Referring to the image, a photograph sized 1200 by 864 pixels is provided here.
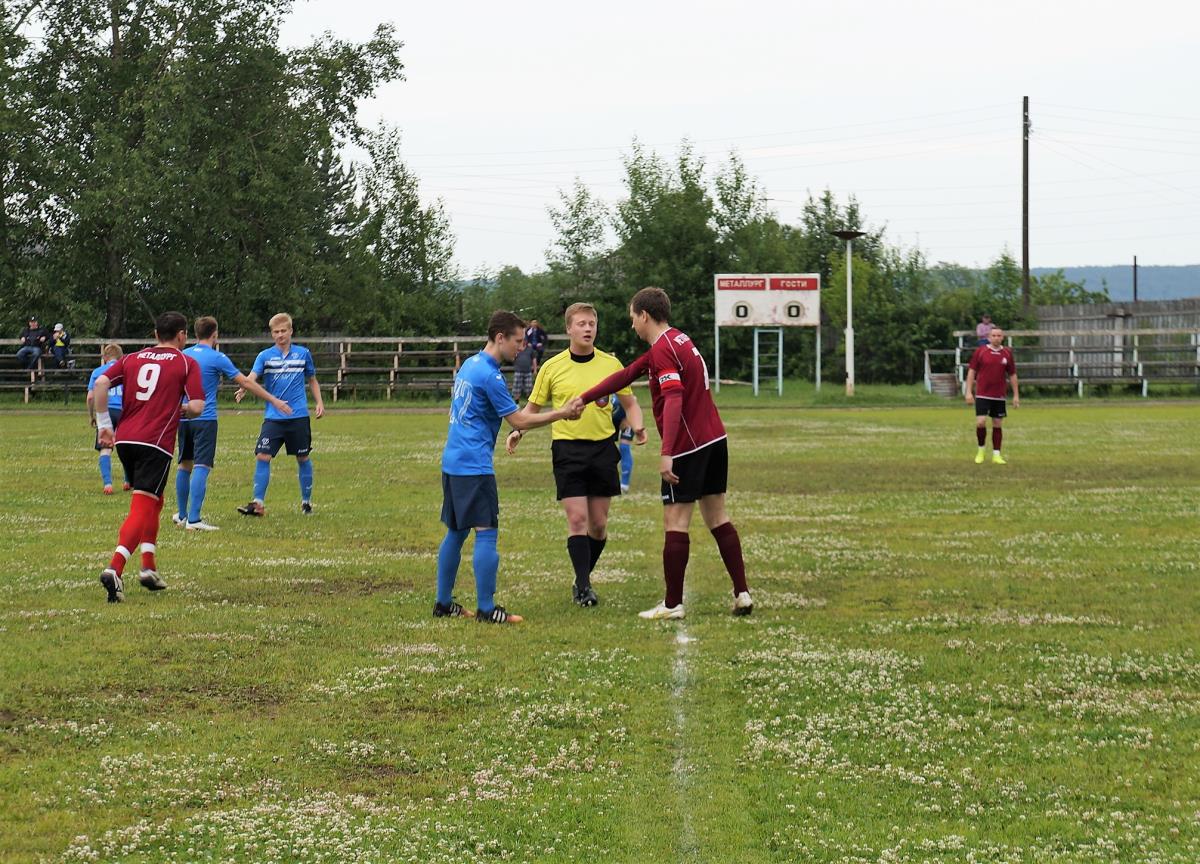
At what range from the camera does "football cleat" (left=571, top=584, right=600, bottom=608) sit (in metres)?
10.7

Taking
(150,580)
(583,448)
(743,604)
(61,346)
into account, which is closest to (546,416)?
(583,448)

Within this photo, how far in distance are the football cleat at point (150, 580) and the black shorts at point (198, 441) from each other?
4.09 meters

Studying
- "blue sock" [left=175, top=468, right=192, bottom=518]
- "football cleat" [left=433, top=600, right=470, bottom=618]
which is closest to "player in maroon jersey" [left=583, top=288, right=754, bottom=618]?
"football cleat" [left=433, top=600, right=470, bottom=618]

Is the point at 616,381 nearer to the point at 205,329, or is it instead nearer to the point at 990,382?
the point at 205,329

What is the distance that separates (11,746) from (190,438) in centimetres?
878

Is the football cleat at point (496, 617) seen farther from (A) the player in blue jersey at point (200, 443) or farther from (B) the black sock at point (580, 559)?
(A) the player in blue jersey at point (200, 443)

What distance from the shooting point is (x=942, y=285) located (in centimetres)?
5922

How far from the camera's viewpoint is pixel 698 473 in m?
10.0

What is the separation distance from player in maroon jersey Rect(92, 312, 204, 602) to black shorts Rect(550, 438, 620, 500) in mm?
2660

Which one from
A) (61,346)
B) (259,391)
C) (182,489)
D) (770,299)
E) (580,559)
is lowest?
(580,559)

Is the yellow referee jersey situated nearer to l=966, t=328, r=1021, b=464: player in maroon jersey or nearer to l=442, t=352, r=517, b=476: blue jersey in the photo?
l=442, t=352, r=517, b=476: blue jersey

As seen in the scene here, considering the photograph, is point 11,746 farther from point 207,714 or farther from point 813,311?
point 813,311

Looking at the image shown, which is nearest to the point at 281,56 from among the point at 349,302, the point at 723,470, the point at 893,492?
the point at 349,302

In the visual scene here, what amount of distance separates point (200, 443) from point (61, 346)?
30151 millimetres
